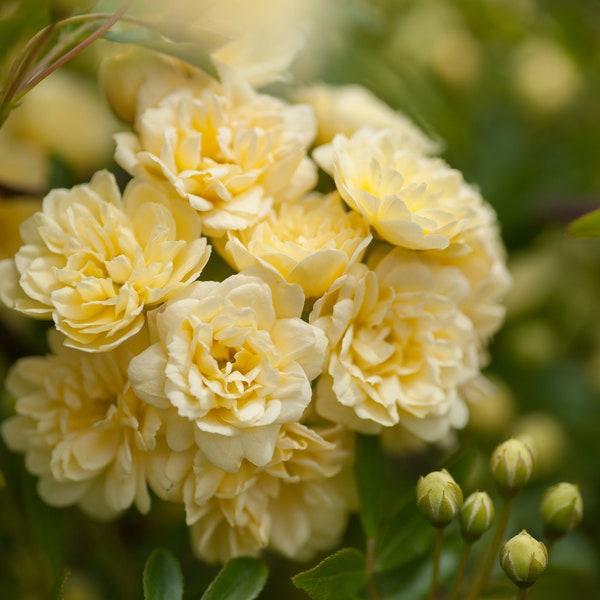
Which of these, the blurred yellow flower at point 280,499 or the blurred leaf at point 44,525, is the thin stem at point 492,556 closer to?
the blurred yellow flower at point 280,499

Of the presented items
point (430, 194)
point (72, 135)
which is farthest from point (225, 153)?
point (72, 135)

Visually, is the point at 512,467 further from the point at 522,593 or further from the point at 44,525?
the point at 44,525

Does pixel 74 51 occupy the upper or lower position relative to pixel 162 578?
upper

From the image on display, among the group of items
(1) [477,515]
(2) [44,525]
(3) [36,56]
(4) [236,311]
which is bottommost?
(2) [44,525]

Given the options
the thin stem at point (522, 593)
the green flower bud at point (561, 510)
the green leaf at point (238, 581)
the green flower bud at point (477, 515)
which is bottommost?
the green leaf at point (238, 581)

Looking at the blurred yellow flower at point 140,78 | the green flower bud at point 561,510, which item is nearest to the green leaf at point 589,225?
the green flower bud at point 561,510

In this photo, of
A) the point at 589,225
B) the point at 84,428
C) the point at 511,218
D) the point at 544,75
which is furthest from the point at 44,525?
the point at 544,75
